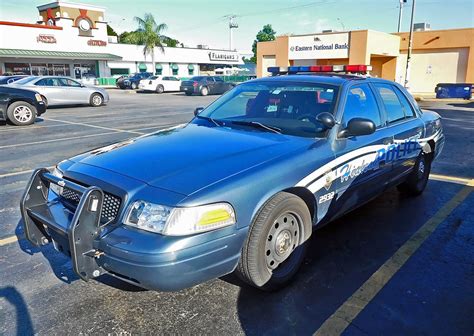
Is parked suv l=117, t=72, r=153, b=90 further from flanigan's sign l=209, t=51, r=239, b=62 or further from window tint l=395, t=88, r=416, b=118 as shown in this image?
window tint l=395, t=88, r=416, b=118

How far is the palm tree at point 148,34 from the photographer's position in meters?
44.7

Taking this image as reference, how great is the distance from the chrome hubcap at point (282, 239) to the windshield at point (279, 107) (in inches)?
32.4

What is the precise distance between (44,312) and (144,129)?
865 cm

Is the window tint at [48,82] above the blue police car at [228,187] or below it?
above

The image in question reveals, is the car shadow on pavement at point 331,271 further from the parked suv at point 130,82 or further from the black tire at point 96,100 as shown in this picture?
the parked suv at point 130,82

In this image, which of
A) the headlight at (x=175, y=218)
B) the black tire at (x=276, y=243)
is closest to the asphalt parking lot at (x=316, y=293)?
the black tire at (x=276, y=243)

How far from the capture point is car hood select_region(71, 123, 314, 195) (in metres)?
2.64

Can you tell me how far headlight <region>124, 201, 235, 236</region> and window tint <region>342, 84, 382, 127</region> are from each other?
5.62 feet

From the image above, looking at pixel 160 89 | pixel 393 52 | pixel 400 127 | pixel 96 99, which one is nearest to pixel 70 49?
pixel 160 89

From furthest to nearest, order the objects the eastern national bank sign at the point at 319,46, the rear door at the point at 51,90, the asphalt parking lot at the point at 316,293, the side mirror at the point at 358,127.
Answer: the eastern national bank sign at the point at 319,46 < the rear door at the point at 51,90 < the side mirror at the point at 358,127 < the asphalt parking lot at the point at 316,293

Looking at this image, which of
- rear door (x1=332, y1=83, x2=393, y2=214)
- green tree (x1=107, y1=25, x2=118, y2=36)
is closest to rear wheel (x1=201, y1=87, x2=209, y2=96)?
rear door (x1=332, y1=83, x2=393, y2=214)

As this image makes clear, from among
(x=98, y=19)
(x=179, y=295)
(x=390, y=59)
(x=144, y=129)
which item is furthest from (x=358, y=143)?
(x=98, y=19)

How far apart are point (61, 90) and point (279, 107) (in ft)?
52.8

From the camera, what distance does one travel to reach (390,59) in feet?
110
